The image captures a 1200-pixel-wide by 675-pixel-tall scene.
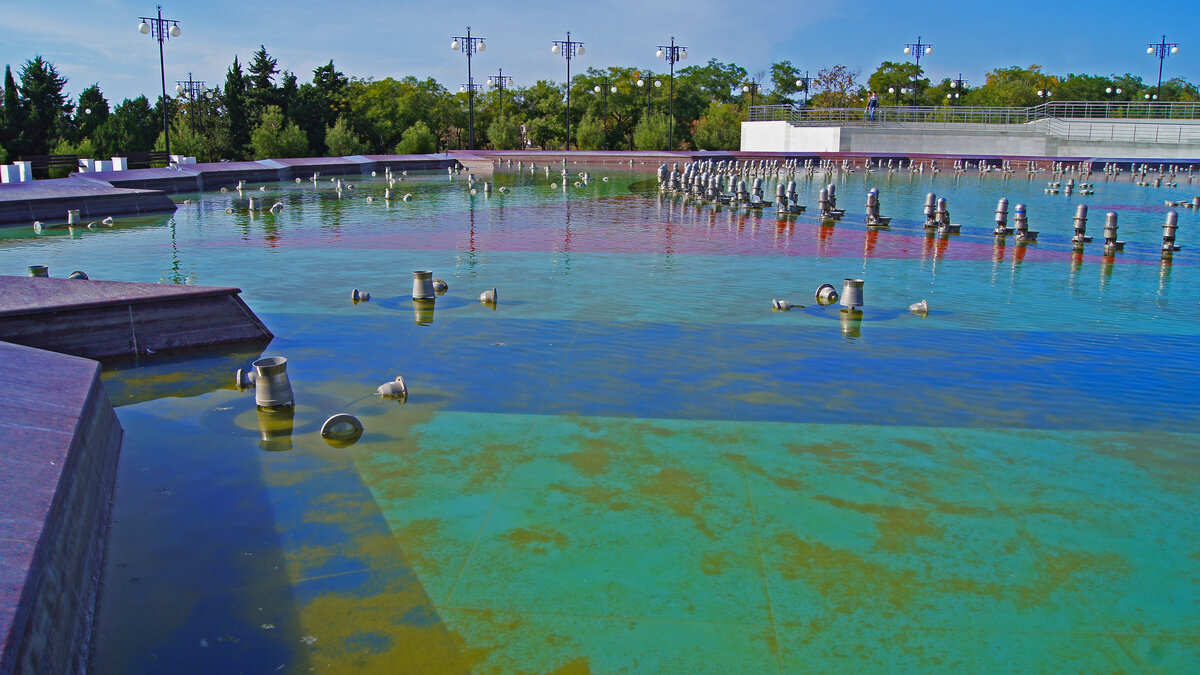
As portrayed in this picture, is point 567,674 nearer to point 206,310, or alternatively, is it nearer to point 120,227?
point 206,310

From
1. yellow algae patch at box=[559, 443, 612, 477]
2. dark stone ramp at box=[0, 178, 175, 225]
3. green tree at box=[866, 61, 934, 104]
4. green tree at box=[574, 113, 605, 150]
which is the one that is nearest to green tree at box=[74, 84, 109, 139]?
dark stone ramp at box=[0, 178, 175, 225]

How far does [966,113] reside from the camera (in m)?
61.7

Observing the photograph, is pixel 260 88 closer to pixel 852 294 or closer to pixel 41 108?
pixel 41 108

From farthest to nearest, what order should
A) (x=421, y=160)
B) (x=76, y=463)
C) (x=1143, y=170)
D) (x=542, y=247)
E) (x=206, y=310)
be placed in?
1. (x=421, y=160)
2. (x=1143, y=170)
3. (x=542, y=247)
4. (x=206, y=310)
5. (x=76, y=463)

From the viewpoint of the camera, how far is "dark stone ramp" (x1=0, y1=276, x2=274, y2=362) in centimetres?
765

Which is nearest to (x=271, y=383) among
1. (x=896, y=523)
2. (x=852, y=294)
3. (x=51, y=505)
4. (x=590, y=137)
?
(x=51, y=505)

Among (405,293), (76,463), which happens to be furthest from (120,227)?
(76,463)

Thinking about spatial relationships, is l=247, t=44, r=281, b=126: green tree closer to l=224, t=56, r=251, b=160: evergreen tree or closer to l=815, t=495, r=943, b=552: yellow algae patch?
l=224, t=56, r=251, b=160: evergreen tree

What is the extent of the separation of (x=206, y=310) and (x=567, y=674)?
659cm

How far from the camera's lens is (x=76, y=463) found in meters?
4.64

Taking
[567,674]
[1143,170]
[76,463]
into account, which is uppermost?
[1143,170]

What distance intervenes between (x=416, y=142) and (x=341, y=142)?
15.9 ft

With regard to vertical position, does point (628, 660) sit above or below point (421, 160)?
below

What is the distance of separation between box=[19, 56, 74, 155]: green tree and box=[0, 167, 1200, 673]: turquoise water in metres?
34.5
